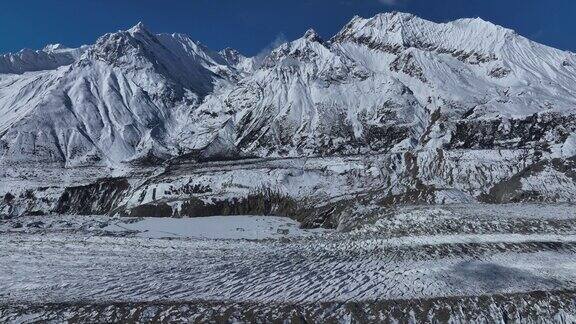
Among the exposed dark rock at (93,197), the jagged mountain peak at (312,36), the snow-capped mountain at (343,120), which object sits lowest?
the exposed dark rock at (93,197)

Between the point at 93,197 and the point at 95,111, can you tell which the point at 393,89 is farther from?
the point at 95,111

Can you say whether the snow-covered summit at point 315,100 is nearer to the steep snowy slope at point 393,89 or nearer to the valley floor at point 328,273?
the steep snowy slope at point 393,89

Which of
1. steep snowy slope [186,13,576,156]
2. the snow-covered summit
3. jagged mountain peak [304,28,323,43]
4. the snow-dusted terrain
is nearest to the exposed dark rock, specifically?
the snow-dusted terrain

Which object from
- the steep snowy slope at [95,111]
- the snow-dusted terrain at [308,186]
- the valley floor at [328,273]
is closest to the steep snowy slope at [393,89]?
the snow-dusted terrain at [308,186]

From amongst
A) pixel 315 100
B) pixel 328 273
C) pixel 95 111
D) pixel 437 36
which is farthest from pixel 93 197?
pixel 437 36

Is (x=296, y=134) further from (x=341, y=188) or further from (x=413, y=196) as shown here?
(x=413, y=196)

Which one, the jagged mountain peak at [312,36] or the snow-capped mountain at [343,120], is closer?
the snow-capped mountain at [343,120]
